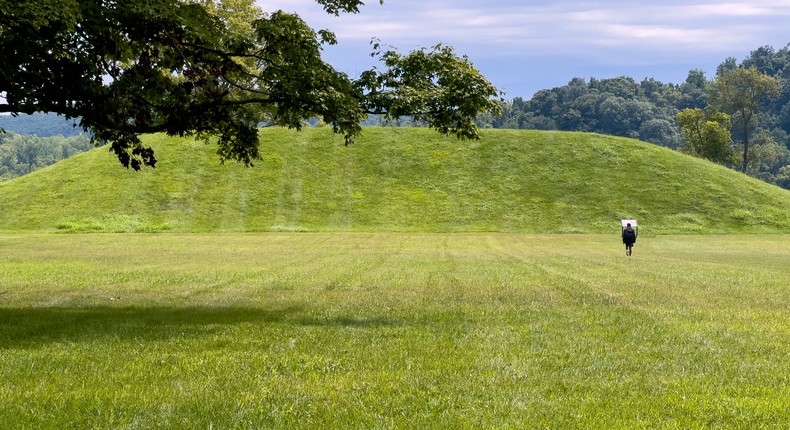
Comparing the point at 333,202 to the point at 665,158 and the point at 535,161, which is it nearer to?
the point at 535,161

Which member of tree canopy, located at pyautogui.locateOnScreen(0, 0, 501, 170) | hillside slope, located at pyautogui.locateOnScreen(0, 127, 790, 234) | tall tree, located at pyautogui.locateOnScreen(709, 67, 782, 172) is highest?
tall tree, located at pyautogui.locateOnScreen(709, 67, 782, 172)

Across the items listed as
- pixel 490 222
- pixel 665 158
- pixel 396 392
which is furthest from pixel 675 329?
pixel 665 158

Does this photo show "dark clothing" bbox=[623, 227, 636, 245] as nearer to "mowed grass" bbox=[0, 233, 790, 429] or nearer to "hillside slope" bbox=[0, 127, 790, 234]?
"mowed grass" bbox=[0, 233, 790, 429]

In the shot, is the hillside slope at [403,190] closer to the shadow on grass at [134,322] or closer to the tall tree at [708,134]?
the tall tree at [708,134]

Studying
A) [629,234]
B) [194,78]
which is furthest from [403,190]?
[194,78]

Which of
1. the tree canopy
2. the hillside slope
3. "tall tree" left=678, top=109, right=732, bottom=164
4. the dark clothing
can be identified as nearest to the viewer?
the tree canopy

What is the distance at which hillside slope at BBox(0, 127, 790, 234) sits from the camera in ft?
293

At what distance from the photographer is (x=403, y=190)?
336 ft

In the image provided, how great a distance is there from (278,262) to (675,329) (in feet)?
86.5

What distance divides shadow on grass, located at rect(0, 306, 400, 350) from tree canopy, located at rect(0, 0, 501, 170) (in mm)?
4511

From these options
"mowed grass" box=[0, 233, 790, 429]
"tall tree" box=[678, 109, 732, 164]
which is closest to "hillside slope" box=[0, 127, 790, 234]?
"tall tree" box=[678, 109, 732, 164]

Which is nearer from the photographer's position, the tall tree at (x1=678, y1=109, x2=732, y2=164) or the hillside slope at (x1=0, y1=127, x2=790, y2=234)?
Answer: the hillside slope at (x1=0, y1=127, x2=790, y2=234)

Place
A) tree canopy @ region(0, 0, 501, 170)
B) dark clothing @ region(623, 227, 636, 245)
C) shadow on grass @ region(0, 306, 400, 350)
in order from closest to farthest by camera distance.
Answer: shadow on grass @ region(0, 306, 400, 350) → tree canopy @ region(0, 0, 501, 170) → dark clothing @ region(623, 227, 636, 245)

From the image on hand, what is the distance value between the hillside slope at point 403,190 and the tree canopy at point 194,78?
6291 cm
